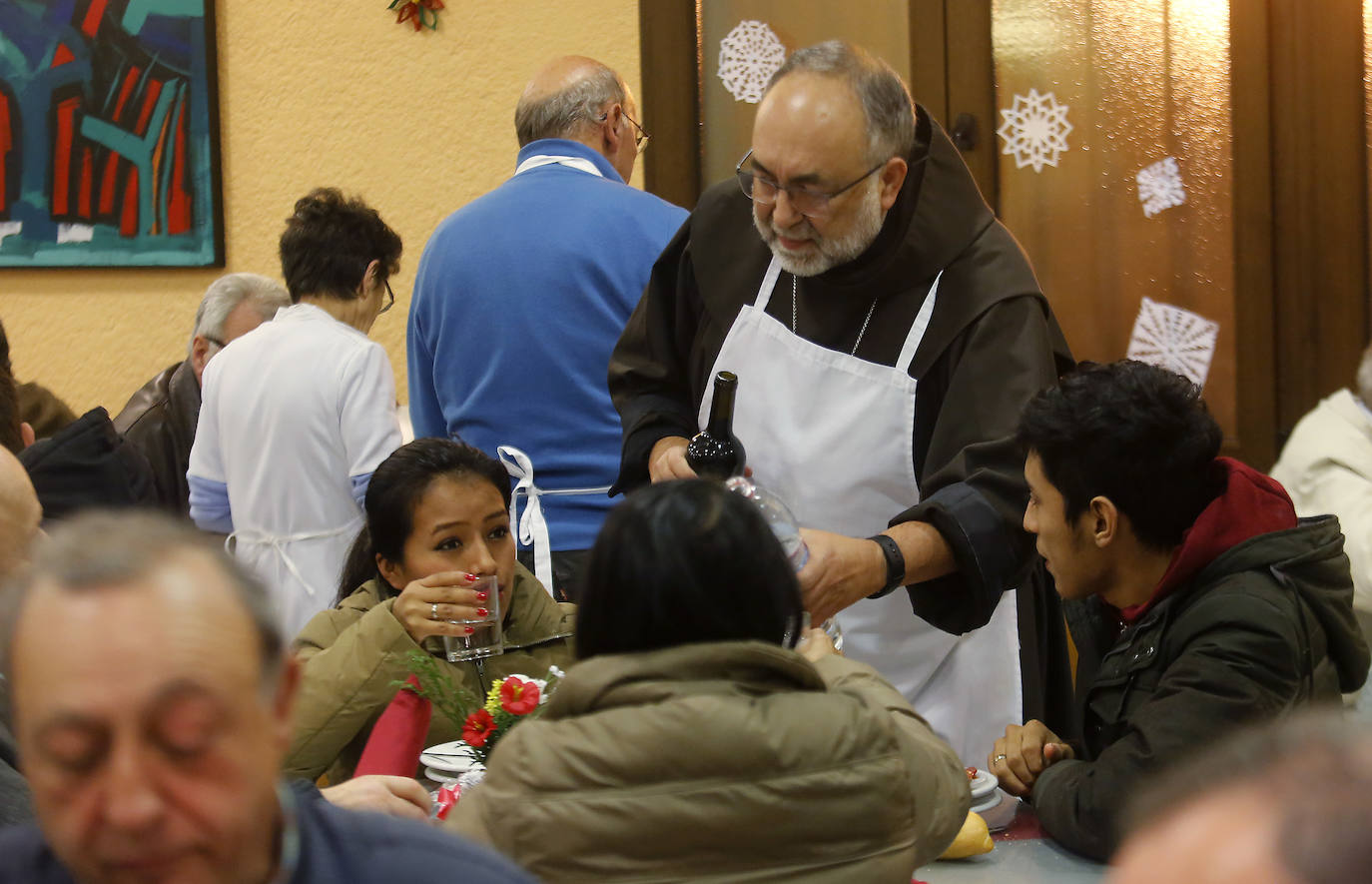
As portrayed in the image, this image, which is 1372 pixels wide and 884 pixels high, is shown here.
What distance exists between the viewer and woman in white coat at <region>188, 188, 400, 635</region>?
118 inches

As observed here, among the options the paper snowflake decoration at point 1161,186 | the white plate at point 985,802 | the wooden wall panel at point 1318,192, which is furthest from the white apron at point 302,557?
the wooden wall panel at point 1318,192

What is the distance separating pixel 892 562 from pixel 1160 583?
1.13ft

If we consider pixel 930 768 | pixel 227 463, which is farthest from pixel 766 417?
pixel 227 463

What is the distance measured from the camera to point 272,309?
150 inches

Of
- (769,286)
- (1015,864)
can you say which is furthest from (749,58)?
(1015,864)

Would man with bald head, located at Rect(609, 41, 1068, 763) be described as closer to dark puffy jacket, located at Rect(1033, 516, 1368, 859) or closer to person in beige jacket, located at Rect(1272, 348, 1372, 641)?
dark puffy jacket, located at Rect(1033, 516, 1368, 859)

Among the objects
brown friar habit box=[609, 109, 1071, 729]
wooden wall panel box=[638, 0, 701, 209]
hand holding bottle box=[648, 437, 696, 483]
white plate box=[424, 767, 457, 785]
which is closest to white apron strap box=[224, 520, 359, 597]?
brown friar habit box=[609, 109, 1071, 729]

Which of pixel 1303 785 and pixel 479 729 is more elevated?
pixel 1303 785

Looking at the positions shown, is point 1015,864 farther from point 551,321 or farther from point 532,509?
point 551,321

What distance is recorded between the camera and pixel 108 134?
4066mm

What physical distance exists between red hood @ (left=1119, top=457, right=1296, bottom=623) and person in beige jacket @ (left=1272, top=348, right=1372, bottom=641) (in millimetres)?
1071

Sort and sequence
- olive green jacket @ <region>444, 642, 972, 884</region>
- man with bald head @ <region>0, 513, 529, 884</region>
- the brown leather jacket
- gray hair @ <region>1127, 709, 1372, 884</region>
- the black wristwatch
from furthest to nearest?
the brown leather jacket < the black wristwatch < olive green jacket @ <region>444, 642, 972, 884</region> < man with bald head @ <region>0, 513, 529, 884</region> < gray hair @ <region>1127, 709, 1372, 884</region>

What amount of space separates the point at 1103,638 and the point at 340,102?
2777 millimetres

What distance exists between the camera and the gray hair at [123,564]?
875 mm
